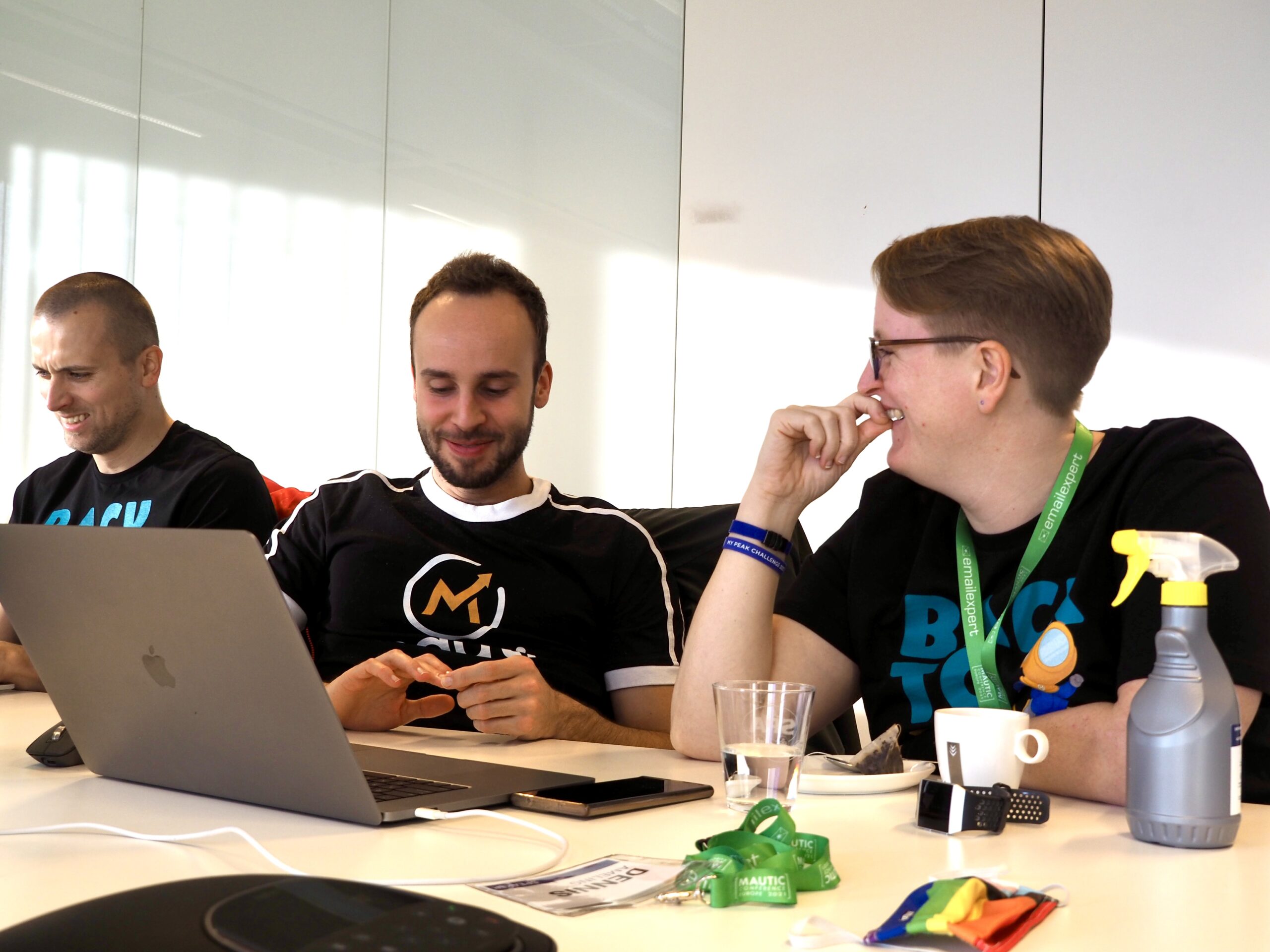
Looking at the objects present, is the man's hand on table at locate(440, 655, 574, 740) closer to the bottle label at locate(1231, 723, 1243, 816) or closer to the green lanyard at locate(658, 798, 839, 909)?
the green lanyard at locate(658, 798, 839, 909)

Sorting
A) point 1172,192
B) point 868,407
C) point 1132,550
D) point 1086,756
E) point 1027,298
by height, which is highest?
point 1172,192

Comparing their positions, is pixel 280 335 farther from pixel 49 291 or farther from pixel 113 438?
pixel 113 438

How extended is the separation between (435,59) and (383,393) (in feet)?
3.48

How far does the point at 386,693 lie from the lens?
1.60 meters

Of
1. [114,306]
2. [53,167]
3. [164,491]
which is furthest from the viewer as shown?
[53,167]

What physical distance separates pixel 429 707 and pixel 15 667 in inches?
28.7

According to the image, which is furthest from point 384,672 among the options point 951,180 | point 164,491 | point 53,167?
point 53,167

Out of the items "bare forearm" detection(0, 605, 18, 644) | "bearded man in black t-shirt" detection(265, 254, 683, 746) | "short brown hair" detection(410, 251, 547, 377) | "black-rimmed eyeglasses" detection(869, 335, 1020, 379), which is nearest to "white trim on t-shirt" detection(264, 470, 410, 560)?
"bearded man in black t-shirt" detection(265, 254, 683, 746)

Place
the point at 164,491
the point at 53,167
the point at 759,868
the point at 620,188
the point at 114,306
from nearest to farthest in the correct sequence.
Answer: the point at 759,868 → the point at 164,491 → the point at 114,306 → the point at 620,188 → the point at 53,167

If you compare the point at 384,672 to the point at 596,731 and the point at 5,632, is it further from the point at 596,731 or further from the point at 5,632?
the point at 5,632

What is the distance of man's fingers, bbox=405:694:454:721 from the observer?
5.27ft

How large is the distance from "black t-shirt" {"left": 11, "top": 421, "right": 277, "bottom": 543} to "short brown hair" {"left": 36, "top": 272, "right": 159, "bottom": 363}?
0.26 meters

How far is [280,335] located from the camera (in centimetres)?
409

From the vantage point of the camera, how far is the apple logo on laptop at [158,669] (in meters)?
1.08
